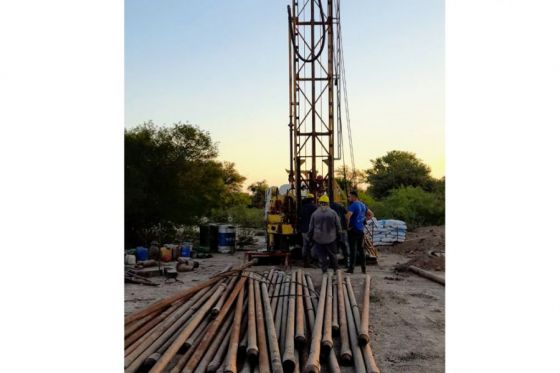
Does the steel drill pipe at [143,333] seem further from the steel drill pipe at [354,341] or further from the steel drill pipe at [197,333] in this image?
the steel drill pipe at [354,341]

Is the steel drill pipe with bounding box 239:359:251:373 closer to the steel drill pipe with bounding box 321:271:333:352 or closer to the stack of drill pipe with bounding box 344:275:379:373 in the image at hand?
the steel drill pipe with bounding box 321:271:333:352

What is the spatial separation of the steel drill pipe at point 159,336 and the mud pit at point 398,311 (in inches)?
46.2

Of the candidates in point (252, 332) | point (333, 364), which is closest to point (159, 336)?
point (252, 332)

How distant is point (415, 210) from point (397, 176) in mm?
7113

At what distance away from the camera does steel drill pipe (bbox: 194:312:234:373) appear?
363 cm

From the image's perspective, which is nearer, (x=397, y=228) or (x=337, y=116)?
(x=337, y=116)

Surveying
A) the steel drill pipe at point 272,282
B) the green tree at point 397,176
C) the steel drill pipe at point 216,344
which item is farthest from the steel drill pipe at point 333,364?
the green tree at point 397,176

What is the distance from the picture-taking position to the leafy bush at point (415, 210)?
699 inches

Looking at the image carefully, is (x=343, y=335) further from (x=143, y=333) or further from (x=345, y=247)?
(x=345, y=247)

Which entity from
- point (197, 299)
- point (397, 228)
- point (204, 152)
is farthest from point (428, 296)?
point (204, 152)

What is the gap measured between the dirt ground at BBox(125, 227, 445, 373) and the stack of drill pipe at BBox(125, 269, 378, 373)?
301 mm
